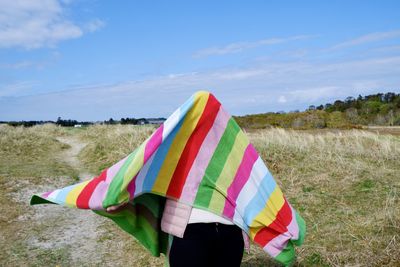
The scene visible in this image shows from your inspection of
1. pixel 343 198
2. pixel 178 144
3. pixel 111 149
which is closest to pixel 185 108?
pixel 178 144

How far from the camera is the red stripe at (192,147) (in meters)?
2.67

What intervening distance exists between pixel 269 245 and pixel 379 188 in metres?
5.21

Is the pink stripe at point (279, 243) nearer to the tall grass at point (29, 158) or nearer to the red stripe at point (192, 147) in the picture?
the red stripe at point (192, 147)

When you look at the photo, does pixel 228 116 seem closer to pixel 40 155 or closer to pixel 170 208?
pixel 170 208

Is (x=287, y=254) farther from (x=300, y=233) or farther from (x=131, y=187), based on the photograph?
(x=131, y=187)

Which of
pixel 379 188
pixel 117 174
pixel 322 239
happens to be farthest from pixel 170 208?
pixel 379 188

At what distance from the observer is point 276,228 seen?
9.40 ft

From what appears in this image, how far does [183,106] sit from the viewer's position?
2645 mm

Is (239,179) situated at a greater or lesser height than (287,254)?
greater

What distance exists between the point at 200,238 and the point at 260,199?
59cm

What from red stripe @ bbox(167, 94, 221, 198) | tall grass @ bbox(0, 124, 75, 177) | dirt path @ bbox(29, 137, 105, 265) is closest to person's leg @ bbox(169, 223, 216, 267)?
red stripe @ bbox(167, 94, 221, 198)

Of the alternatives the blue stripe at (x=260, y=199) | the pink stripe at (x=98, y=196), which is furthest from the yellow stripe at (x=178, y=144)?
the blue stripe at (x=260, y=199)

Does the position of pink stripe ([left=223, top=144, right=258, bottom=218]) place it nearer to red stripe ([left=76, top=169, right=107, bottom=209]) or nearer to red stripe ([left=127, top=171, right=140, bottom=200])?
red stripe ([left=127, top=171, right=140, bottom=200])

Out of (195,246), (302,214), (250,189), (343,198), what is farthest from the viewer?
(343,198)
